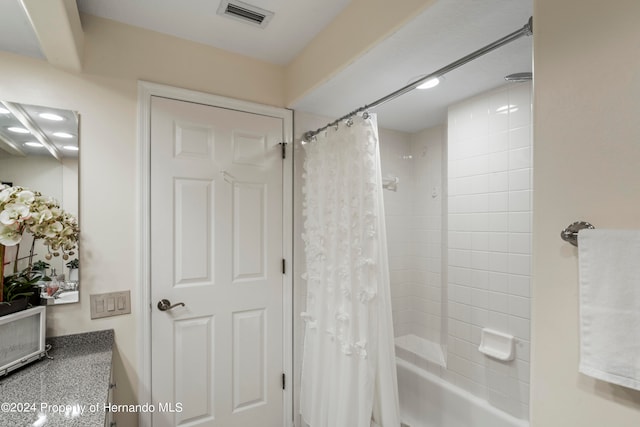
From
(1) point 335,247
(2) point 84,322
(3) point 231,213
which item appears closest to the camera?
(2) point 84,322

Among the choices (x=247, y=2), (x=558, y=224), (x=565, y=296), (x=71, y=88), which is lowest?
(x=565, y=296)

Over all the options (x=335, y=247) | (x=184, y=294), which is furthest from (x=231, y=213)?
(x=335, y=247)

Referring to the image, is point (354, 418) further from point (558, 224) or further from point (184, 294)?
point (558, 224)

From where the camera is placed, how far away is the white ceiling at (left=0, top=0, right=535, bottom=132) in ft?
3.76

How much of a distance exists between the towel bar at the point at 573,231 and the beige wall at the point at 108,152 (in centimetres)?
179

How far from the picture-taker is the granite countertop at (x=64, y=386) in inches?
38.1

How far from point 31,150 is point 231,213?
95cm

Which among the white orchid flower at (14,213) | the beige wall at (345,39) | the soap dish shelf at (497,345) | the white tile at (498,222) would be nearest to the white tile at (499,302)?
the soap dish shelf at (497,345)

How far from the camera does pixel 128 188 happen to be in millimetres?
1623

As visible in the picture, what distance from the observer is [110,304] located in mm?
1579

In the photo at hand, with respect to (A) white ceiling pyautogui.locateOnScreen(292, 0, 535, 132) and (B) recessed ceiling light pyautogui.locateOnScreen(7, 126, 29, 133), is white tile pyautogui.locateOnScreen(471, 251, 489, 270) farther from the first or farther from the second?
(B) recessed ceiling light pyautogui.locateOnScreen(7, 126, 29, 133)

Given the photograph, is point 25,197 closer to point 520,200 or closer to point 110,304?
point 110,304

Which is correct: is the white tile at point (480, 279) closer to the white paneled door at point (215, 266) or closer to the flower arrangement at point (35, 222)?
the white paneled door at point (215, 266)

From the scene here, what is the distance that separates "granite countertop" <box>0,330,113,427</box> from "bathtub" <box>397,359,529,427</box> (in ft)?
5.72
